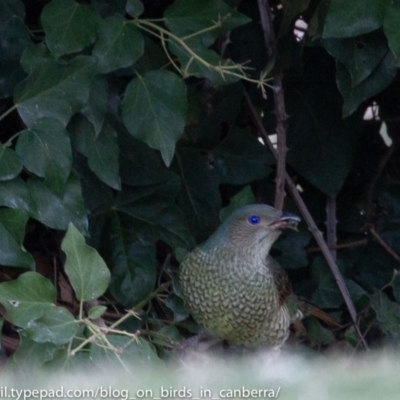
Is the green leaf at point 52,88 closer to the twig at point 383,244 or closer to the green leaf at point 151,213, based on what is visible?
the green leaf at point 151,213

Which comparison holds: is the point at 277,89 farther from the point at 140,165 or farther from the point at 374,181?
the point at 374,181

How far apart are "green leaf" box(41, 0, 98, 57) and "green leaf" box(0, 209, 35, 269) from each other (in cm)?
53

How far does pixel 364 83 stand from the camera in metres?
3.37

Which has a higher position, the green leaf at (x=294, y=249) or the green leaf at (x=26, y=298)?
the green leaf at (x=26, y=298)

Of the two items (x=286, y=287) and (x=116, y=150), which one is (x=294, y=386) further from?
(x=286, y=287)

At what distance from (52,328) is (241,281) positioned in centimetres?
97

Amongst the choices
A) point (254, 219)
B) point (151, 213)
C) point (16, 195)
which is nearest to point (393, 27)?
point (254, 219)

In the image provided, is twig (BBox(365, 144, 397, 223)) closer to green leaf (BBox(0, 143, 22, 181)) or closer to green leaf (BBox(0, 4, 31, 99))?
green leaf (BBox(0, 4, 31, 99))

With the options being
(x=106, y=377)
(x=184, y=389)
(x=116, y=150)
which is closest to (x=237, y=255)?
(x=116, y=150)

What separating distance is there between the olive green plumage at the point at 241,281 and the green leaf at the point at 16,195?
80 cm

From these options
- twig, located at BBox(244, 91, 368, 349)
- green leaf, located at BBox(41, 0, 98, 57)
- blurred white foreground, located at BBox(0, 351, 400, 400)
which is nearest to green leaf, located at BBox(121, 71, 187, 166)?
green leaf, located at BBox(41, 0, 98, 57)

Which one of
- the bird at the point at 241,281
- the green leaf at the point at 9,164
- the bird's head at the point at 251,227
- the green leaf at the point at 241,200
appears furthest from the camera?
the green leaf at the point at 241,200

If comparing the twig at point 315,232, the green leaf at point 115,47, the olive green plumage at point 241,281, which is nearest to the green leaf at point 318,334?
the twig at point 315,232

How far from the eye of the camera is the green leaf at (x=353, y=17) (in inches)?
122
